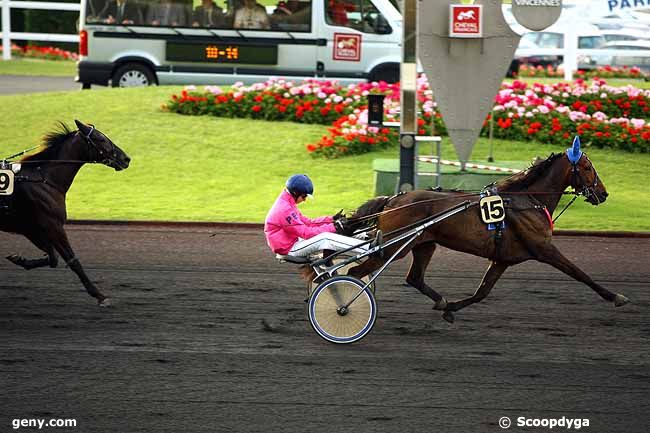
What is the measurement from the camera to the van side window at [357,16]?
1939 centimetres

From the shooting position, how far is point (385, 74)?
19516 millimetres

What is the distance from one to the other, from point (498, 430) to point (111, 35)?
50.2 ft

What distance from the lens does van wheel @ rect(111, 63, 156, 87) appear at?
66.1 ft

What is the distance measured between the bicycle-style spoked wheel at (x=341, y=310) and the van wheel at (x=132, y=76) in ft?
43.7

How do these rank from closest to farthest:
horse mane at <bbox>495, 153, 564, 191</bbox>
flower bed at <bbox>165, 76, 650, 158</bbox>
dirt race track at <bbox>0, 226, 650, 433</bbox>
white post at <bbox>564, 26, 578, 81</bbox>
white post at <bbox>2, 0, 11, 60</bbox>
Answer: dirt race track at <bbox>0, 226, 650, 433</bbox> < horse mane at <bbox>495, 153, 564, 191</bbox> < flower bed at <bbox>165, 76, 650, 158</bbox> < white post at <bbox>564, 26, 578, 81</bbox> < white post at <bbox>2, 0, 11, 60</bbox>

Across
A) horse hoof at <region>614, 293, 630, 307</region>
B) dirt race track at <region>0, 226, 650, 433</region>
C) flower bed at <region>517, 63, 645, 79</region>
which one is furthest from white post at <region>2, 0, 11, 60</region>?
horse hoof at <region>614, 293, 630, 307</region>

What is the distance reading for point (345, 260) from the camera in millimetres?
7812

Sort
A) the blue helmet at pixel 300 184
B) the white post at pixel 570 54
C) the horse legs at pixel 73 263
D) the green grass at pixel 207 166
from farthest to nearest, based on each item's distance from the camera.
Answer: the white post at pixel 570 54
the green grass at pixel 207 166
the horse legs at pixel 73 263
the blue helmet at pixel 300 184

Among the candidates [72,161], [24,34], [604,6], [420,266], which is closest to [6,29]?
[24,34]

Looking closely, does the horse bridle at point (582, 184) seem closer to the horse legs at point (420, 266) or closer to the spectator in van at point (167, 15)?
the horse legs at point (420, 266)

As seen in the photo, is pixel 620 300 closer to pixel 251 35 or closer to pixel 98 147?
pixel 98 147

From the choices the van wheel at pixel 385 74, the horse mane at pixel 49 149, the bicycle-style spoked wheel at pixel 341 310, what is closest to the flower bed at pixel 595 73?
the van wheel at pixel 385 74

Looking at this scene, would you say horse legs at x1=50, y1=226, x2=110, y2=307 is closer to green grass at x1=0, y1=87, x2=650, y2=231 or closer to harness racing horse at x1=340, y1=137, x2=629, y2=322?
harness racing horse at x1=340, y1=137, x2=629, y2=322

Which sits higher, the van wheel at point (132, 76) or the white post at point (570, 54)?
the white post at point (570, 54)
